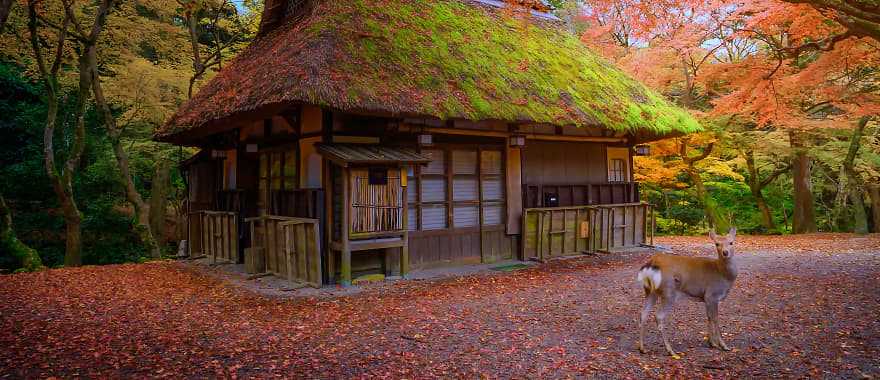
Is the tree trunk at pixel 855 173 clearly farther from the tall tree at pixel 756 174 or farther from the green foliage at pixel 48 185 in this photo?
the green foliage at pixel 48 185

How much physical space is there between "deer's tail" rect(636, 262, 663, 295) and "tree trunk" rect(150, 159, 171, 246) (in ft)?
46.3

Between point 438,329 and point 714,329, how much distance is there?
250 cm

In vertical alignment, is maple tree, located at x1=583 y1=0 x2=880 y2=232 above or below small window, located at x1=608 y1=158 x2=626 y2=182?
above

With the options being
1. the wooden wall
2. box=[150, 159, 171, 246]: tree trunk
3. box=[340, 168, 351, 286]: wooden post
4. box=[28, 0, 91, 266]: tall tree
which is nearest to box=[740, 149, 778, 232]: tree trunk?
the wooden wall

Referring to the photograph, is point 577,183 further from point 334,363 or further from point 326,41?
point 334,363

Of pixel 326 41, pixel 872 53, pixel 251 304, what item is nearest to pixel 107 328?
pixel 251 304

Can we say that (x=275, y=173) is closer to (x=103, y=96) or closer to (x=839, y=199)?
(x=103, y=96)

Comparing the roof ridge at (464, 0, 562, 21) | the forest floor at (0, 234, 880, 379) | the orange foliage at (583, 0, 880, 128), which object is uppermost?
the roof ridge at (464, 0, 562, 21)

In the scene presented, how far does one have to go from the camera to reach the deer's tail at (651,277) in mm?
4320

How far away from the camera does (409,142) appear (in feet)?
27.8

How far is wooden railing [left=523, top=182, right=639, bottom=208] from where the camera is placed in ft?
33.4

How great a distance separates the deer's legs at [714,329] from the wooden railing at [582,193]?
5680 millimetres

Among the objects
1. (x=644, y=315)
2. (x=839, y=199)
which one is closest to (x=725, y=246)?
(x=644, y=315)

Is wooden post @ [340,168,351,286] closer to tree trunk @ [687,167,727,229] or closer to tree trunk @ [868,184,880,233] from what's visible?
tree trunk @ [687,167,727,229]
